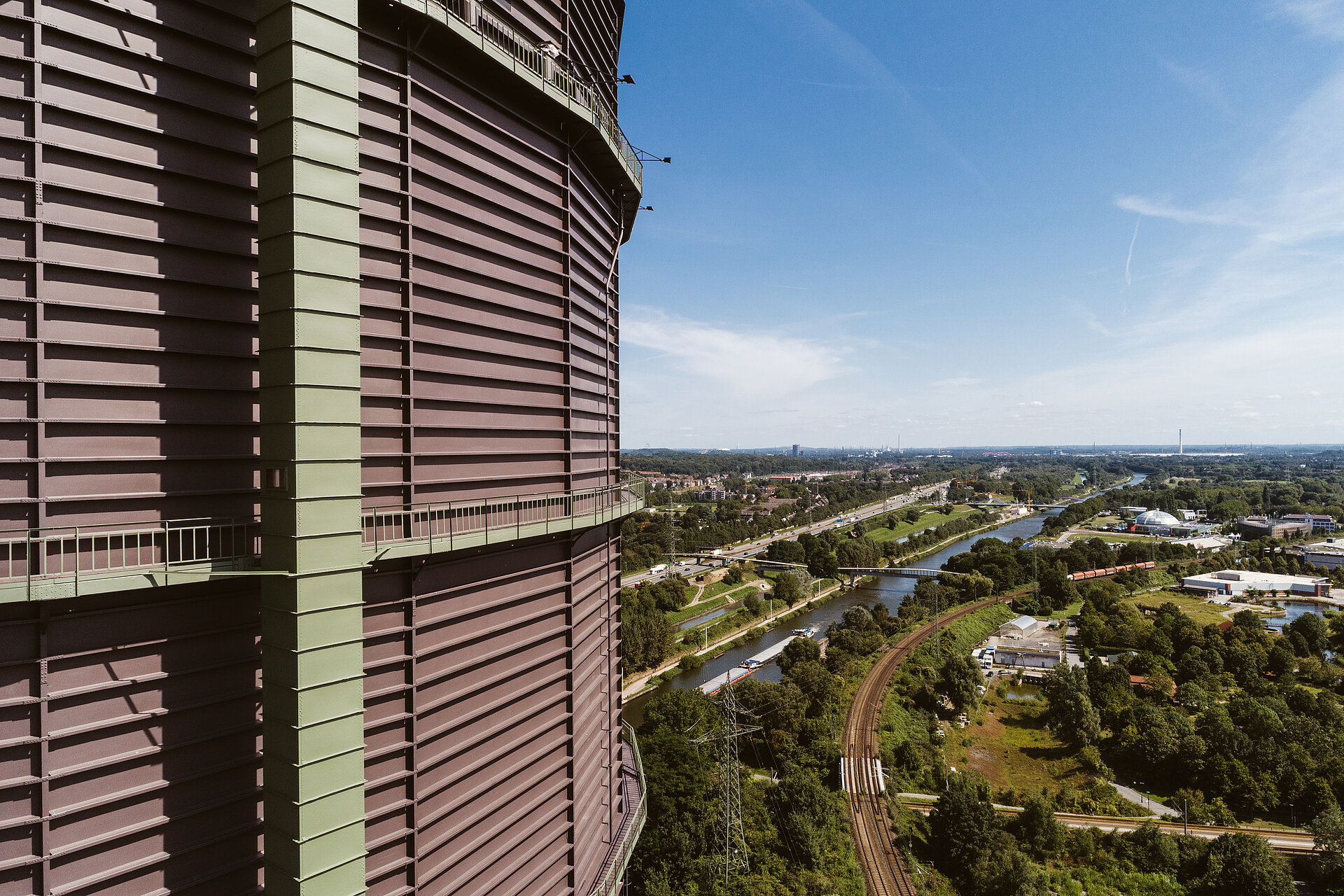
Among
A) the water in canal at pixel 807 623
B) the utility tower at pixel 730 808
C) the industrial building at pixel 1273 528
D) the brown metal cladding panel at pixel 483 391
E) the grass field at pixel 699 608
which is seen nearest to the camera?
the brown metal cladding panel at pixel 483 391

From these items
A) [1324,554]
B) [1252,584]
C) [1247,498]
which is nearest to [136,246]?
[1252,584]

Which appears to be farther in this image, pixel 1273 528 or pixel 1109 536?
pixel 1109 536

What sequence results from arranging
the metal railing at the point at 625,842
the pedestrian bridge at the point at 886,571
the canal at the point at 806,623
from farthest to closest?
the pedestrian bridge at the point at 886,571
the canal at the point at 806,623
the metal railing at the point at 625,842

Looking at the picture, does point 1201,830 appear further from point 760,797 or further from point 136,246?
point 136,246

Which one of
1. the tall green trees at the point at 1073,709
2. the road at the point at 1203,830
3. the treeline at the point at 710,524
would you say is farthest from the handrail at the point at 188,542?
the treeline at the point at 710,524

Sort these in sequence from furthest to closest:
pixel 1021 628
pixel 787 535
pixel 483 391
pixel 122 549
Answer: pixel 787 535
pixel 1021 628
pixel 483 391
pixel 122 549

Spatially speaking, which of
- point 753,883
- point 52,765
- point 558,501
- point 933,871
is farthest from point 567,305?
point 933,871

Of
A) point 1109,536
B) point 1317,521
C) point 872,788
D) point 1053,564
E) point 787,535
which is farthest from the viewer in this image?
point 787,535

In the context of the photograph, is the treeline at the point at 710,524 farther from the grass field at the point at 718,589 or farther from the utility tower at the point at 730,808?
the utility tower at the point at 730,808
